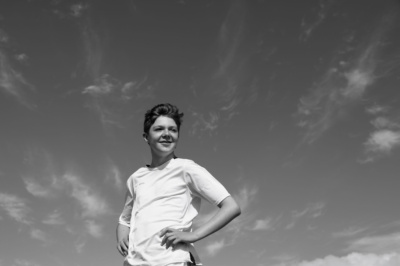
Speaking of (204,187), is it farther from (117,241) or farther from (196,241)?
(117,241)

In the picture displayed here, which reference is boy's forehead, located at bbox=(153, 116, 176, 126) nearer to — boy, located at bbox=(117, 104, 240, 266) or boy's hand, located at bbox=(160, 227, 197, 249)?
boy, located at bbox=(117, 104, 240, 266)

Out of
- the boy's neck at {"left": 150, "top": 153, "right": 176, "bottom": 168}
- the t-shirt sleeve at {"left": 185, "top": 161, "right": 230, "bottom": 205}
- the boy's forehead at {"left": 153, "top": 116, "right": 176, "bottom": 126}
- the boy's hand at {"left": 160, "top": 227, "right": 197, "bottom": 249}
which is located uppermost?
the boy's forehead at {"left": 153, "top": 116, "right": 176, "bottom": 126}

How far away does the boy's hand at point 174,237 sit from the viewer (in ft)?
11.8

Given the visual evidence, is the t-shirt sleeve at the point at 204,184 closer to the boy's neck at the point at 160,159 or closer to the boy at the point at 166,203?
the boy at the point at 166,203

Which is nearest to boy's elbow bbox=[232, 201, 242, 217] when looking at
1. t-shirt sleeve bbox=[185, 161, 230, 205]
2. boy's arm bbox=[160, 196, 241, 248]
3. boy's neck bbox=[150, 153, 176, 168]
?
boy's arm bbox=[160, 196, 241, 248]

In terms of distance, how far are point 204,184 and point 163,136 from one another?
0.78 metres

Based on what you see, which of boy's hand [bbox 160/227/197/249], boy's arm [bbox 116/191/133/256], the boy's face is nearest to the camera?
boy's hand [bbox 160/227/197/249]

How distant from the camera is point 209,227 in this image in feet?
12.2

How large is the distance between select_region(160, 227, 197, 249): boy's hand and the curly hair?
1361 millimetres

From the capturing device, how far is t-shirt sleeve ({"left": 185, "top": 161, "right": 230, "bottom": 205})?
155 inches

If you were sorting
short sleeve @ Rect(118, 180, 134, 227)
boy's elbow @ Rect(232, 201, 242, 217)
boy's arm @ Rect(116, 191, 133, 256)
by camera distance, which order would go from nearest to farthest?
1. boy's elbow @ Rect(232, 201, 242, 217)
2. boy's arm @ Rect(116, 191, 133, 256)
3. short sleeve @ Rect(118, 180, 134, 227)

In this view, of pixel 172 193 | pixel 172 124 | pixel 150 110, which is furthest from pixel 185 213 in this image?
pixel 150 110

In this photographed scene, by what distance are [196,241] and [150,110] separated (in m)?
1.73

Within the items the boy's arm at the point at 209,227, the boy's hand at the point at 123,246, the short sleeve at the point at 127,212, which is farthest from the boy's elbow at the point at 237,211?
the short sleeve at the point at 127,212
